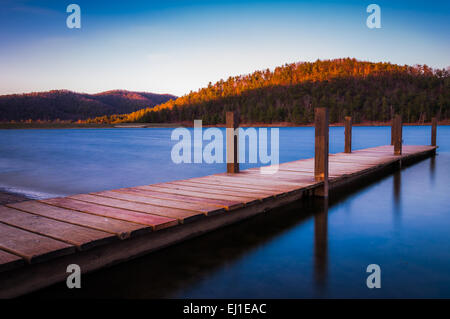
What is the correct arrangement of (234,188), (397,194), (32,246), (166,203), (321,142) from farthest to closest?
(397,194) → (321,142) → (234,188) → (166,203) → (32,246)

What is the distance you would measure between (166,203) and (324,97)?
86.4 meters

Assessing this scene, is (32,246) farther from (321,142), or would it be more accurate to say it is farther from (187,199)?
(321,142)

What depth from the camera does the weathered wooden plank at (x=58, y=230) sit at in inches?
108

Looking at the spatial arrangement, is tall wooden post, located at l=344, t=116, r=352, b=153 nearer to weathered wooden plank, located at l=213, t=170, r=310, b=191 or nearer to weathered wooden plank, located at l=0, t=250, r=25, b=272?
weathered wooden plank, located at l=213, t=170, r=310, b=191

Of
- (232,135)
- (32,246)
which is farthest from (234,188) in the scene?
(32,246)

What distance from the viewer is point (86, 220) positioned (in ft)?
11.0

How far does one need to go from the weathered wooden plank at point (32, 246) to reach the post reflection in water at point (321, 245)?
2241 millimetres

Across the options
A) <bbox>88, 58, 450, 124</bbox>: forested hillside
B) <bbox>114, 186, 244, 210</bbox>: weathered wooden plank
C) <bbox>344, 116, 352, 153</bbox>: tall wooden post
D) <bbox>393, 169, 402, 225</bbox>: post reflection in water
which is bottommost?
<bbox>393, 169, 402, 225</bbox>: post reflection in water

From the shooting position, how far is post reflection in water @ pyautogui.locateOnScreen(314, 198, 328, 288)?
3.40 m

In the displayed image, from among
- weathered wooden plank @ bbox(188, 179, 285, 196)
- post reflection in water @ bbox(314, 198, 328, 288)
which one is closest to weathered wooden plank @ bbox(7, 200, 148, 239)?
post reflection in water @ bbox(314, 198, 328, 288)

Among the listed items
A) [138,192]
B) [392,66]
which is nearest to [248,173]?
[138,192]

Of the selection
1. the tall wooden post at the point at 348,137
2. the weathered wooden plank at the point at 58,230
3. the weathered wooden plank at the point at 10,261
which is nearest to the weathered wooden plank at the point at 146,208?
the weathered wooden plank at the point at 58,230

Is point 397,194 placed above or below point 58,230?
below

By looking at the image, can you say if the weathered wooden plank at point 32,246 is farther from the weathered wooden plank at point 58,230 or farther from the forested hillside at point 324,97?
the forested hillside at point 324,97
